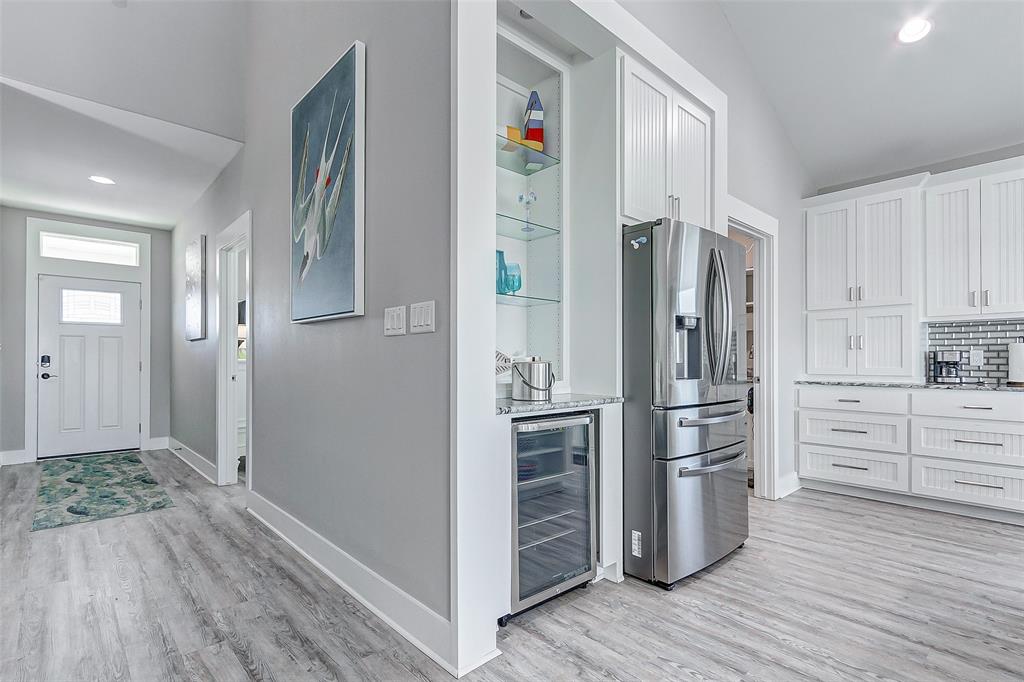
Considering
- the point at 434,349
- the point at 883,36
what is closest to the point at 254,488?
the point at 434,349

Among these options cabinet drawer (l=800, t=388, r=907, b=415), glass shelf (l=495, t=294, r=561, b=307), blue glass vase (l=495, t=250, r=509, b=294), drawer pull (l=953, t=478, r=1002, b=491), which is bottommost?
drawer pull (l=953, t=478, r=1002, b=491)

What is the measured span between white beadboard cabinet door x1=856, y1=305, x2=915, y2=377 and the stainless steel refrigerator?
2.13 metres

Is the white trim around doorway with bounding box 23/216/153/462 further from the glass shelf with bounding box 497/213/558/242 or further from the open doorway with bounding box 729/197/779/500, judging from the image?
the open doorway with bounding box 729/197/779/500

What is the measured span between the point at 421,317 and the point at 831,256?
12.7ft

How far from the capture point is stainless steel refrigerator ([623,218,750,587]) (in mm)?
2396

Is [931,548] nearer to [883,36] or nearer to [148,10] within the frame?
[883,36]

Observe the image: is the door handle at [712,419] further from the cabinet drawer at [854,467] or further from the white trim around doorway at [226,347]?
the white trim around doorway at [226,347]

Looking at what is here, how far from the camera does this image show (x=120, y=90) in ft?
11.1

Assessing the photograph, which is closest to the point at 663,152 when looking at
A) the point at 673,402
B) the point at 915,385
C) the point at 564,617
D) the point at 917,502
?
the point at 673,402

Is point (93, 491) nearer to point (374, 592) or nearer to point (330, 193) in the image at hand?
point (374, 592)

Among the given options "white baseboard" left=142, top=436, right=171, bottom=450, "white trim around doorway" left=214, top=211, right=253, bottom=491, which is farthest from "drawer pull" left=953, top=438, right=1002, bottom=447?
"white baseboard" left=142, top=436, right=171, bottom=450

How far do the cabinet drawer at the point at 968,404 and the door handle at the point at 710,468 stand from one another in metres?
1.80

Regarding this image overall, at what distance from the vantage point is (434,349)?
6.04 ft

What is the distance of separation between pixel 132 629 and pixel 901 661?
284cm
